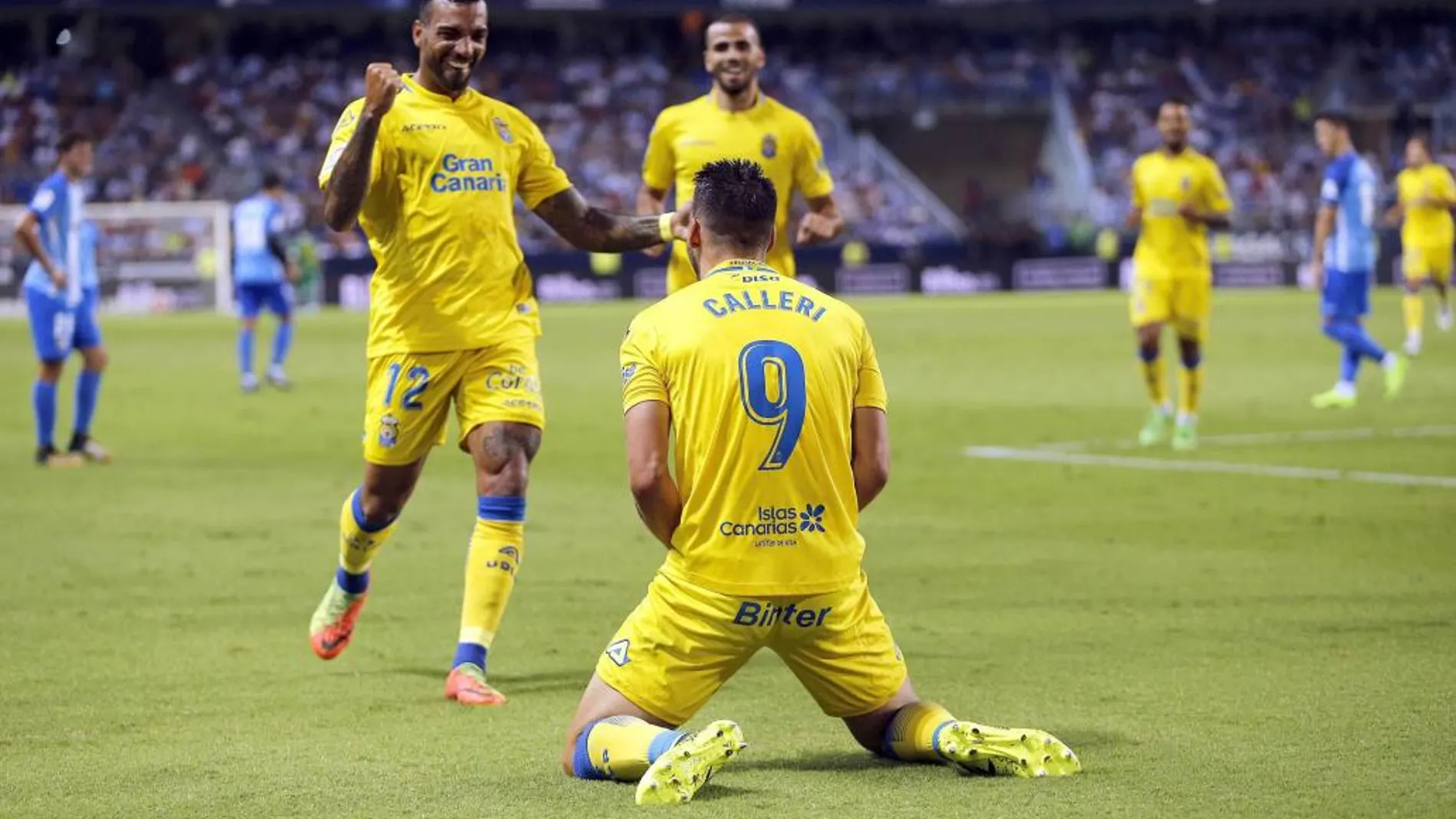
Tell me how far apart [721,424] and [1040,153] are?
56562 millimetres

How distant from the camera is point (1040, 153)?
61.0 metres

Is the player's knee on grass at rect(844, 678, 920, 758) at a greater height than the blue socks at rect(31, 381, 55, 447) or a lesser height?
greater

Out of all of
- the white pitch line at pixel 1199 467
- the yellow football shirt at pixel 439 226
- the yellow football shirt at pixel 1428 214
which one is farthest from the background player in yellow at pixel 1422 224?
the yellow football shirt at pixel 439 226

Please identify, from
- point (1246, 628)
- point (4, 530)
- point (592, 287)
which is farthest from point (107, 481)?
point (592, 287)

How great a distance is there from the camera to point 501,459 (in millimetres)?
7691

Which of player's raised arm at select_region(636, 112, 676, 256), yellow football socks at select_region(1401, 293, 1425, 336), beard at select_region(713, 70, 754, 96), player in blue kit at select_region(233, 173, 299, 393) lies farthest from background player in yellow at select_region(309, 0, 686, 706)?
yellow football socks at select_region(1401, 293, 1425, 336)

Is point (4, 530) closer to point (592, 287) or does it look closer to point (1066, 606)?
point (1066, 606)

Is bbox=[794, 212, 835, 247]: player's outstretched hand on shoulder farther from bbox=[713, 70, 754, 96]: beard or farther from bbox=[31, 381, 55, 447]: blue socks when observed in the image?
bbox=[31, 381, 55, 447]: blue socks

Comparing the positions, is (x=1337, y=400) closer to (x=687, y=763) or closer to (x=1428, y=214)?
(x=1428, y=214)

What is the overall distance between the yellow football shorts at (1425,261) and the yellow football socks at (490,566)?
19982mm

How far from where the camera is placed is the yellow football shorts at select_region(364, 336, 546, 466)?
25.6 ft

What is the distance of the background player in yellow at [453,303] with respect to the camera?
7699 millimetres

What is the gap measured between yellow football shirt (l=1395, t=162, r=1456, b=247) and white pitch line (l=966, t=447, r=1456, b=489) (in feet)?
38.1

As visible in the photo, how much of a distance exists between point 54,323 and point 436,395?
374 inches
